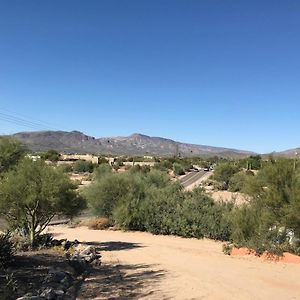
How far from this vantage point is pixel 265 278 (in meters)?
15.1

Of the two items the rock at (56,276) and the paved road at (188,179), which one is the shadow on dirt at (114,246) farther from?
the paved road at (188,179)

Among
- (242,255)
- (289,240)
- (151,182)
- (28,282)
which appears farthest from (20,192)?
(151,182)

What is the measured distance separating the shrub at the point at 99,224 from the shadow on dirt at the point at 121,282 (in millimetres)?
14024

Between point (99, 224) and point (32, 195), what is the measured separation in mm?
11985

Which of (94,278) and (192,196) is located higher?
(192,196)

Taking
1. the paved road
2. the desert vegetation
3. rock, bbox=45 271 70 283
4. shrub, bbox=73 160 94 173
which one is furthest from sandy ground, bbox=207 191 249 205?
shrub, bbox=73 160 94 173

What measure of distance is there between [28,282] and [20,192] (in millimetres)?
7182

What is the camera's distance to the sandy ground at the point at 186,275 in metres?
13.0

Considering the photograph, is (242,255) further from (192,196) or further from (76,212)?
(192,196)

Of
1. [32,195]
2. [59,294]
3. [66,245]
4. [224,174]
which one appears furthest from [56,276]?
[224,174]

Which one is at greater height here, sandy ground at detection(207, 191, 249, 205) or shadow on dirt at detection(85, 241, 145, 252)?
sandy ground at detection(207, 191, 249, 205)

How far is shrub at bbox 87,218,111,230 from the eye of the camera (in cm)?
3146

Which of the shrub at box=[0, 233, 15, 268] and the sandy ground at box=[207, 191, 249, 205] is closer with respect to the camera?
the shrub at box=[0, 233, 15, 268]

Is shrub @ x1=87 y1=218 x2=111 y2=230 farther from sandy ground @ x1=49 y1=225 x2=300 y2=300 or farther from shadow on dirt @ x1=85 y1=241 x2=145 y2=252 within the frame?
sandy ground @ x1=49 y1=225 x2=300 y2=300
